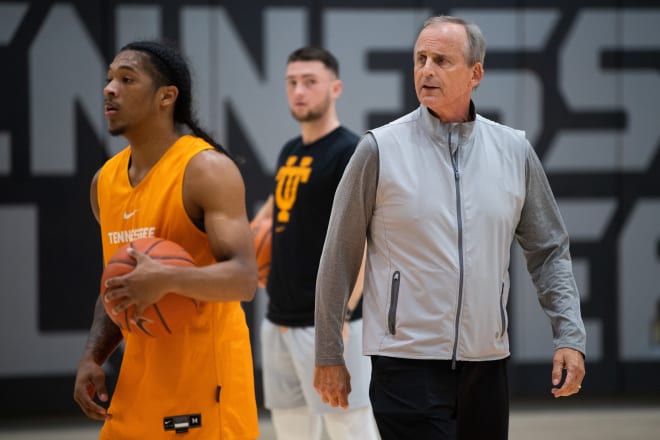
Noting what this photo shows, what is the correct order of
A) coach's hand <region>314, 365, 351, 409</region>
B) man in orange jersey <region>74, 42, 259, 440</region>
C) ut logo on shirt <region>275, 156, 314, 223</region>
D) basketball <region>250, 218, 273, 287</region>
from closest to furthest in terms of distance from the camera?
man in orange jersey <region>74, 42, 259, 440</region>, coach's hand <region>314, 365, 351, 409</region>, ut logo on shirt <region>275, 156, 314, 223</region>, basketball <region>250, 218, 273, 287</region>

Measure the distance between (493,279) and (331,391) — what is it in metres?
0.57

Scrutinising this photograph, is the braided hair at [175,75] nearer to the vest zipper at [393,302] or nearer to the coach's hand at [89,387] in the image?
the vest zipper at [393,302]

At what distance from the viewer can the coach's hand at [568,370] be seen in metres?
2.75

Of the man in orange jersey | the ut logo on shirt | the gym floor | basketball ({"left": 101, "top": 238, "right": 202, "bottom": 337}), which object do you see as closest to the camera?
basketball ({"left": 101, "top": 238, "right": 202, "bottom": 337})

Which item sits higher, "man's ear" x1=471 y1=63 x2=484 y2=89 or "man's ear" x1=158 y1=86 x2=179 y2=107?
"man's ear" x1=471 y1=63 x2=484 y2=89

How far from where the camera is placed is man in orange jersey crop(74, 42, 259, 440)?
8.74 ft

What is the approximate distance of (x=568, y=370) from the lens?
9.09ft

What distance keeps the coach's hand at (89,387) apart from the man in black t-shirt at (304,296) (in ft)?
5.17

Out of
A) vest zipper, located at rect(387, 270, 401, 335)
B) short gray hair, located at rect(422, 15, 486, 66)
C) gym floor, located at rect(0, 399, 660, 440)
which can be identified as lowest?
gym floor, located at rect(0, 399, 660, 440)

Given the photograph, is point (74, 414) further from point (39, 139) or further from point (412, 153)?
point (412, 153)

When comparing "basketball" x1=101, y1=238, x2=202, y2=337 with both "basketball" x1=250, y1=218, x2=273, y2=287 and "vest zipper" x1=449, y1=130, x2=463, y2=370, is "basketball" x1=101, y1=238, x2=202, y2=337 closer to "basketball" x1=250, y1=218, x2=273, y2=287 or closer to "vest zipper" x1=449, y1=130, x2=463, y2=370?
"vest zipper" x1=449, y1=130, x2=463, y2=370

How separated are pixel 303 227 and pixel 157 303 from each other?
182cm

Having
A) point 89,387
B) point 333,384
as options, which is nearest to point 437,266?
point 333,384

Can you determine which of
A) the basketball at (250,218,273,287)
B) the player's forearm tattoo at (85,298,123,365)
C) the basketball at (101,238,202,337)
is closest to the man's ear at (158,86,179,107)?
the basketball at (101,238,202,337)
